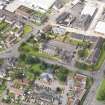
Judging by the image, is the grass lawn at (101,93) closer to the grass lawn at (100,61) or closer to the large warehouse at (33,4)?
the grass lawn at (100,61)

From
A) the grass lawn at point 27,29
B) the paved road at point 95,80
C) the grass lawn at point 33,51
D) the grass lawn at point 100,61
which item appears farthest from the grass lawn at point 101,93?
the grass lawn at point 27,29

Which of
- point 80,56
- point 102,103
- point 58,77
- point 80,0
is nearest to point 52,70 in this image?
point 58,77

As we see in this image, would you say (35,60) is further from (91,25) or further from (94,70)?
(91,25)

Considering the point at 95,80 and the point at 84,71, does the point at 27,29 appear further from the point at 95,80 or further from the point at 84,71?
the point at 95,80

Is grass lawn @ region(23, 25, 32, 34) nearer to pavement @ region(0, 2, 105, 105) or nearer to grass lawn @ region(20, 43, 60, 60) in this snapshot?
pavement @ region(0, 2, 105, 105)

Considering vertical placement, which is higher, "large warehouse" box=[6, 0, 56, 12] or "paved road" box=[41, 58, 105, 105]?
"large warehouse" box=[6, 0, 56, 12]

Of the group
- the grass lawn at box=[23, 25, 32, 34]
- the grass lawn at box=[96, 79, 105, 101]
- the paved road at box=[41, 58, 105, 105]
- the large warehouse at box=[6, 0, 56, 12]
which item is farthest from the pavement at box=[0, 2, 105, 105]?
the large warehouse at box=[6, 0, 56, 12]

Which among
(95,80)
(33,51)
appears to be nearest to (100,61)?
(95,80)

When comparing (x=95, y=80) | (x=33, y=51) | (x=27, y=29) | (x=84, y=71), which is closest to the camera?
(x=95, y=80)
